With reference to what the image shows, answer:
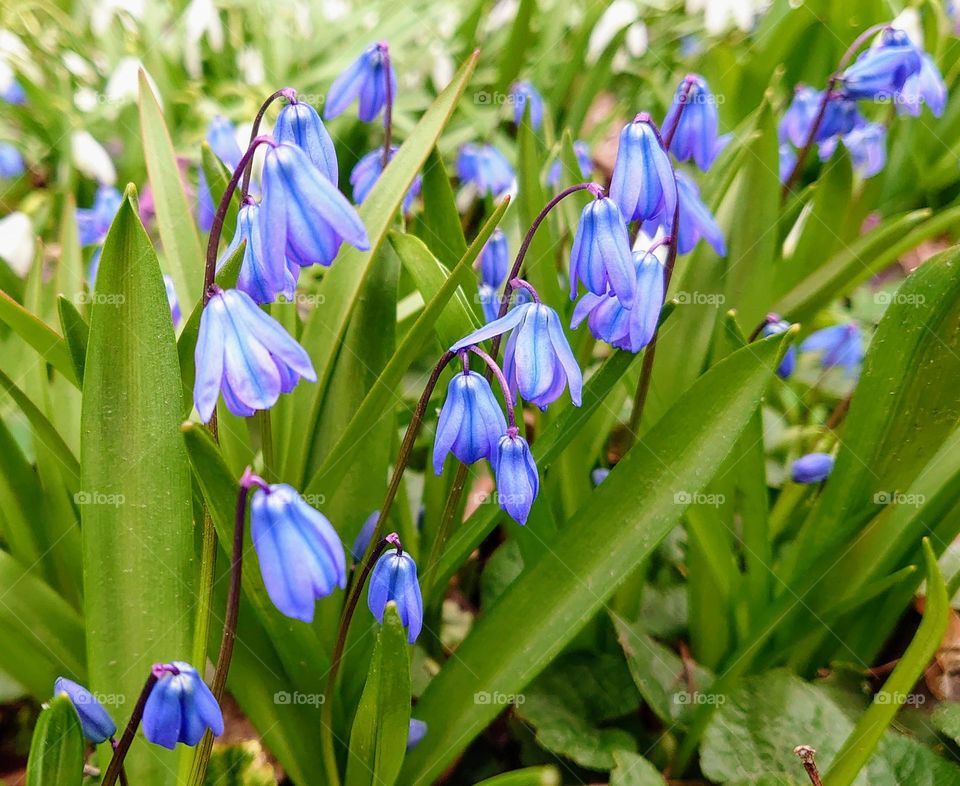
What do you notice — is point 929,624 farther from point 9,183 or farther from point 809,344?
point 9,183

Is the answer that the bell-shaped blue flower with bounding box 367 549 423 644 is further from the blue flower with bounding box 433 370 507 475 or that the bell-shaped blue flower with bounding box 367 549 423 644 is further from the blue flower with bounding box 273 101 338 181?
the blue flower with bounding box 273 101 338 181

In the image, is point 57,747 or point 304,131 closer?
point 57,747

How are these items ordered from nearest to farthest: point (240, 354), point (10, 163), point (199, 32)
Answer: point (240, 354), point (10, 163), point (199, 32)

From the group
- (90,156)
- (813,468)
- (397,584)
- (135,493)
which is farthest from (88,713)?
(90,156)

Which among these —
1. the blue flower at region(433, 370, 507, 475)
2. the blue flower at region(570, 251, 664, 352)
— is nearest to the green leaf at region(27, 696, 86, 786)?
the blue flower at region(433, 370, 507, 475)

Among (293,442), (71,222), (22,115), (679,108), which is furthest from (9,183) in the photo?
(679,108)

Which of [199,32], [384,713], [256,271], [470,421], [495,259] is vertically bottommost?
[384,713]

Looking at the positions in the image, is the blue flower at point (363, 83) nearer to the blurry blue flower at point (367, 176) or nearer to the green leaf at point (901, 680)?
the blurry blue flower at point (367, 176)

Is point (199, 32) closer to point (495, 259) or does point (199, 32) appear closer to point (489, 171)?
point (489, 171)
